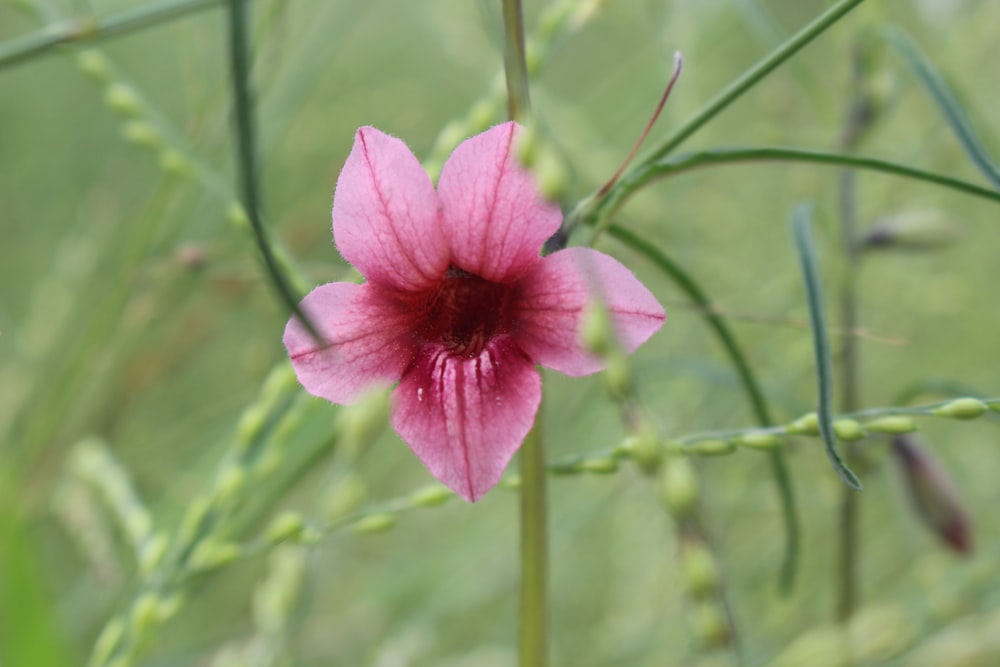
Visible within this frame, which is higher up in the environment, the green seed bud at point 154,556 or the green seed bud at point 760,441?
the green seed bud at point 154,556

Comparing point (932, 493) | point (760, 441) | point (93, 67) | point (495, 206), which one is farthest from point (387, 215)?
point (932, 493)

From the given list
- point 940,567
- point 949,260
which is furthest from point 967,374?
point 940,567

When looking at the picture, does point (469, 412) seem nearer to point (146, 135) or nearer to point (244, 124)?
point (244, 124)

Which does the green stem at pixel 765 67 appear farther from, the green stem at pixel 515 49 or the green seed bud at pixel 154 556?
the green seed bud at pixel 154 556

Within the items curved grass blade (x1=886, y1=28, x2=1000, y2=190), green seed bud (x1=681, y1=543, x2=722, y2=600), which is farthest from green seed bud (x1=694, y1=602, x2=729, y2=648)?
curved grass blade (x1=886, y1=28, x2=1000, y2=190)

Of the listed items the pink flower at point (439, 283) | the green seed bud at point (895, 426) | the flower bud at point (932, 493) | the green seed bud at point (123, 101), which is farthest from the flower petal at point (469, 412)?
the flower bud at point (932, 493)

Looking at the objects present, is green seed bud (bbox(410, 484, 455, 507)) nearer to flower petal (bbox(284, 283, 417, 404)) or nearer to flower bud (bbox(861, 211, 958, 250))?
flower petal (bbox(284, 283, 417, 404))

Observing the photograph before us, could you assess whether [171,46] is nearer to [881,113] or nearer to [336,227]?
[881,113]
